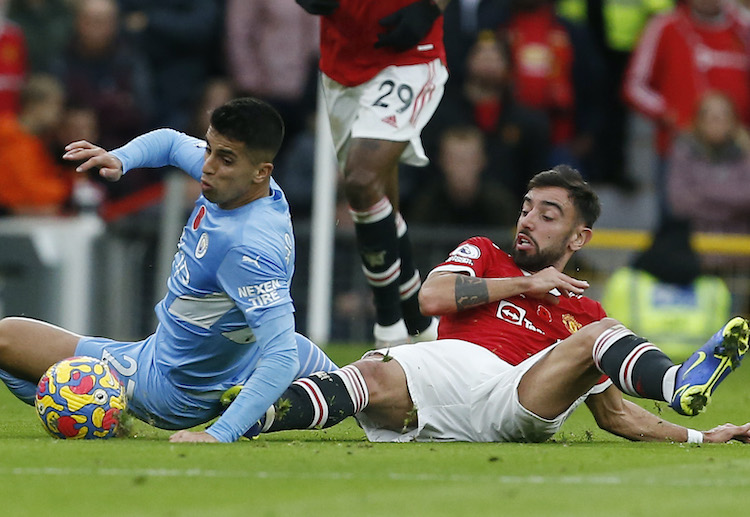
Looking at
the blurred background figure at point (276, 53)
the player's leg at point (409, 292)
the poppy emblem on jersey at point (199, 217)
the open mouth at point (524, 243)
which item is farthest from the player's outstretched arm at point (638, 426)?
the blurred background figure at point (276, 53)

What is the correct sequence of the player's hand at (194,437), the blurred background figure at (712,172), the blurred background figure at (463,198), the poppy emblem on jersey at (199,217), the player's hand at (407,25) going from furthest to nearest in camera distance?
the blurred background figure at (712,172)
the blurred background figure at (463,198)
the player's hand at (407,25)
the poppy emblem on jersey at (199,217)
the player's hand at (194,437)

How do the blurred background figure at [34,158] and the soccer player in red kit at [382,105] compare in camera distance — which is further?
the blurred background figure at [34,158]

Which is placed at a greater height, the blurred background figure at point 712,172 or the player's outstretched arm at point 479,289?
the player's outstretched arm at point 479,289

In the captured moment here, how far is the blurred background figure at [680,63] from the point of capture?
13.2 m

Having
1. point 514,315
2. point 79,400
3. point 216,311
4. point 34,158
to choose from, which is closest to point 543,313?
point 514,315

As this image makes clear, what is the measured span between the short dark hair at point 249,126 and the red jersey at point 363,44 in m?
2.13

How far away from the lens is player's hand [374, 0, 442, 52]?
25.1 feet

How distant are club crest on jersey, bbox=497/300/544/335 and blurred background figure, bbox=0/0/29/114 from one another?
300 inches

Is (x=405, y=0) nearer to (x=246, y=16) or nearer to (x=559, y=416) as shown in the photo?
(x=559, y=416)

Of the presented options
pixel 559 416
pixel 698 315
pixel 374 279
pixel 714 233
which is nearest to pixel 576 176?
pixel 559 416

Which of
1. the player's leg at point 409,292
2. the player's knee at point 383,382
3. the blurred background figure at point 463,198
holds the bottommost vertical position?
the blurred background figure at point 463,198

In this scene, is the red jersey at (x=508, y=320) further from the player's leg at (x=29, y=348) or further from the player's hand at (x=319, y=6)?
the player's hand at (x=319, y=6)

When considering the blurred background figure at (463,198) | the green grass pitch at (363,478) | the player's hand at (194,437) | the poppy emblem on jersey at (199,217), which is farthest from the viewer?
the blurred background figure at (463,198)

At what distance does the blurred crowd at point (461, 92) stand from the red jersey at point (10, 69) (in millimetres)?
12
